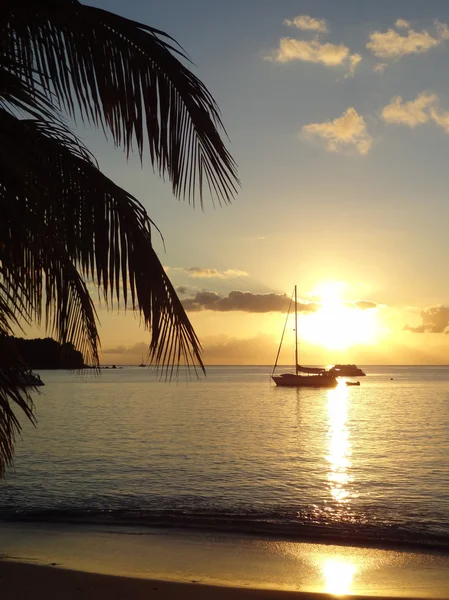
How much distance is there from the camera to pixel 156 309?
4.36 metres

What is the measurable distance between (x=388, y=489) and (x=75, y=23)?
18.8 m

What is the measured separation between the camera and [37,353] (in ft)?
23.0

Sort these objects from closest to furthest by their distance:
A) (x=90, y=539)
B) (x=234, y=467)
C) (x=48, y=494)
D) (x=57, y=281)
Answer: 1. (x=57, y=281)
2. (x=90, y=539)
3. (x=48, y=494)
4. (x=234, y=467)

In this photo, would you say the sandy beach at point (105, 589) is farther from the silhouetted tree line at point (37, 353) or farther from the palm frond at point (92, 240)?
the palm frond at point (92, 240)

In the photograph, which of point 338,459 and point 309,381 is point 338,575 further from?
point 309,381

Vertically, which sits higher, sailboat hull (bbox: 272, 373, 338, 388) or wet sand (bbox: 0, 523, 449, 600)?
wet sand (bbox: 0, 523, 449, 600)

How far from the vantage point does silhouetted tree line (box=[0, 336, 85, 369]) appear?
413 cm

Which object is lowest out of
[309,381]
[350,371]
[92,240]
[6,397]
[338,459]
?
[350,371]

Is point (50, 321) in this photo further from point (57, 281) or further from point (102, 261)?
point (102, 261)

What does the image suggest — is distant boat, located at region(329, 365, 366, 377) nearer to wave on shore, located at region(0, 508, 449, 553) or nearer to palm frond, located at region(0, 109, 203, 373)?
wave on shore, located at region(0, 508, 449, 553)

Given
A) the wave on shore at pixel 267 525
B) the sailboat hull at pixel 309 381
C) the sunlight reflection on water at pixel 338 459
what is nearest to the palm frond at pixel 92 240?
the wave on shore at pixel 267 525

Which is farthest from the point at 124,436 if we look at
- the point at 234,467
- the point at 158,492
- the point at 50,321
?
the point at 50,321

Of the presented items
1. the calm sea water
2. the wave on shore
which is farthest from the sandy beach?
the calm sea water

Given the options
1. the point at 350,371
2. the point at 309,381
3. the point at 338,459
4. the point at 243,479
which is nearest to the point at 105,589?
the point at 243,479
